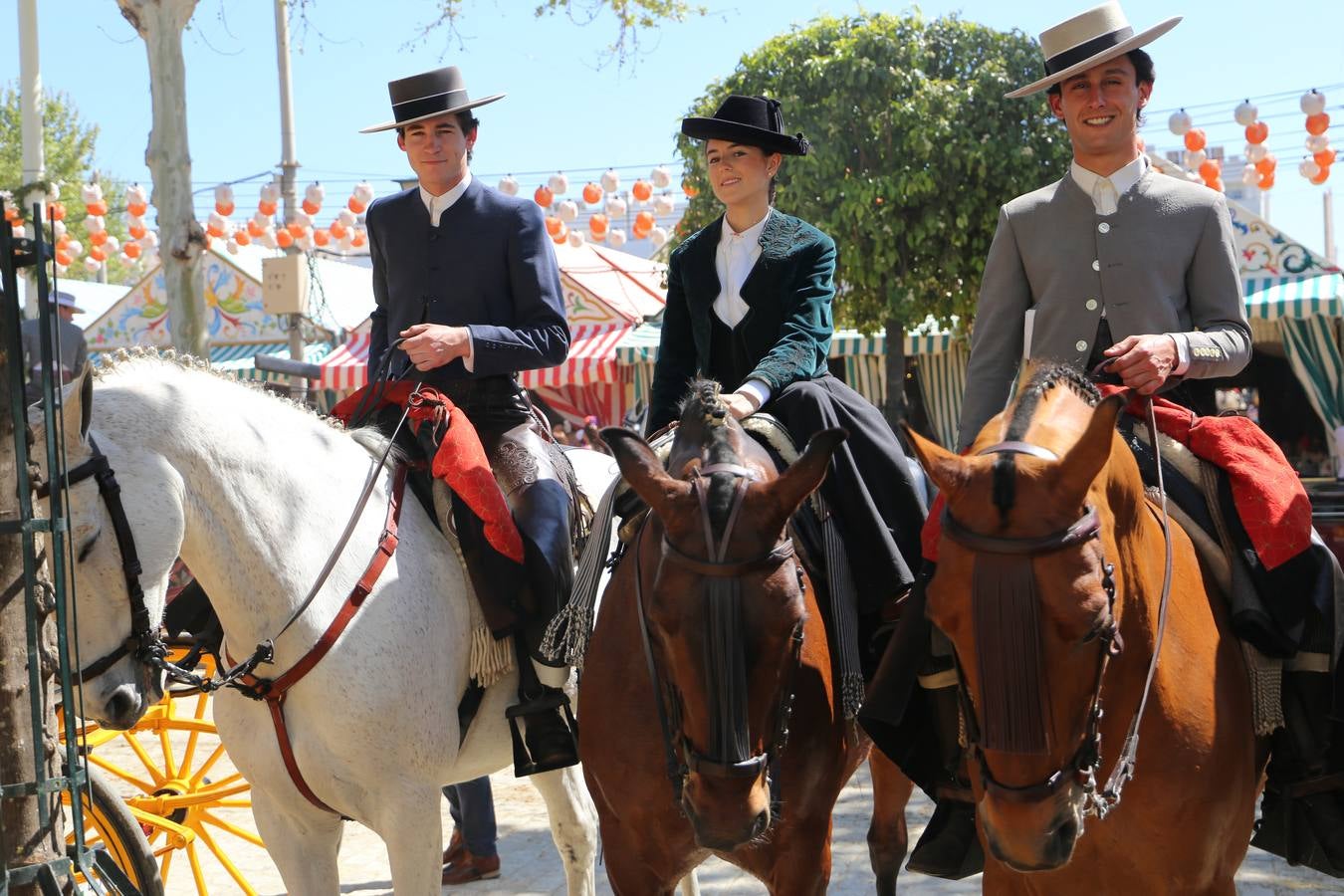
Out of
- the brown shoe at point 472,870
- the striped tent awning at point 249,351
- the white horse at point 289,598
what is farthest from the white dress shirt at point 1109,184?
the striped tent awning at point 249,351

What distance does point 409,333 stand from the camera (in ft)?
12.9

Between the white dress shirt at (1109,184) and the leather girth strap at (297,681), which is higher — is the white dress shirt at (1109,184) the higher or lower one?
the higher one

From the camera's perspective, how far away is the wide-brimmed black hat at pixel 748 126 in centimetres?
369

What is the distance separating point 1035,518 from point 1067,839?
58 cm

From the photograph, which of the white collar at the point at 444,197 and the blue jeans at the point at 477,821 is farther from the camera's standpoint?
the blue jeans at the point at 477,821

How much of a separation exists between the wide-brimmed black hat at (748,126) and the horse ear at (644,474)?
3.90 ft

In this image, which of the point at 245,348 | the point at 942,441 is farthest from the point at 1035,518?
the point at 245,348

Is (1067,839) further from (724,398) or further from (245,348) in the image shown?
(245,348)

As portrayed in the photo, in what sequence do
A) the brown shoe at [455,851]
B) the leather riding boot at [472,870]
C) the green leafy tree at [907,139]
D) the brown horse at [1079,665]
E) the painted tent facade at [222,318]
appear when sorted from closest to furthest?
the brown horse at [1079,665] → the leather riding boot at [472,870] → the brown shoe at [455,851] → the green leafy tree at [907,139] → the painted tent facade at [222,318]

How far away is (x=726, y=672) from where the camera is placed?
2.67 metres

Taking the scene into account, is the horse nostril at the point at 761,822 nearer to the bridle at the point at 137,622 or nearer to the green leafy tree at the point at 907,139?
the bridle at the point at 137,622

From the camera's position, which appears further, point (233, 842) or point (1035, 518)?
point (233, 842)

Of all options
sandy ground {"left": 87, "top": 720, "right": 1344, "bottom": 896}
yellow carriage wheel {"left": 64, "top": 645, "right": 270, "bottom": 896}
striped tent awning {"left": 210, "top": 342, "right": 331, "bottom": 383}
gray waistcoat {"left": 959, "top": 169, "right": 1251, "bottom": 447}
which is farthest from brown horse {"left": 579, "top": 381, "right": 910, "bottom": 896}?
striped tent awning {"left": 210, "top": 342, "right": 331, "bottom": 383}

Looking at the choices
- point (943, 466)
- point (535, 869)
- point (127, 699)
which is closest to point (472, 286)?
point (127, 699)
